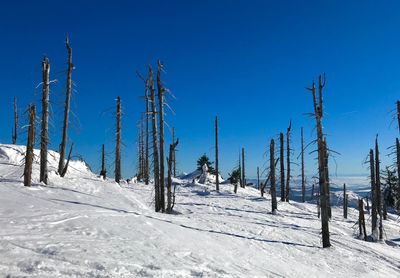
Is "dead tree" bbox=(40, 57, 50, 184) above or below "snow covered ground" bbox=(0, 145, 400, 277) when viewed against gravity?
above

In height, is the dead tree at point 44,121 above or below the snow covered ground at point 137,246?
above

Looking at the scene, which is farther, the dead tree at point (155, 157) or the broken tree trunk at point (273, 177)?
the broken tree trunk at point (273, 177)

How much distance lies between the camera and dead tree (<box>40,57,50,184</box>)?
21.0m

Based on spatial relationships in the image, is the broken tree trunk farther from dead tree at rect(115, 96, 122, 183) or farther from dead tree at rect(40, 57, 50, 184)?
dead tree at rect(40, 57, 50, 184)

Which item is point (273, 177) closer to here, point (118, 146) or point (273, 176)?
point (273, 176)

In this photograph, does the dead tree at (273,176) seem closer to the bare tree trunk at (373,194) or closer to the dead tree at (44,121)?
the bare tree trunk at (373,194)

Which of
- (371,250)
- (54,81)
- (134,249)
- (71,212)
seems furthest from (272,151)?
(134,249)

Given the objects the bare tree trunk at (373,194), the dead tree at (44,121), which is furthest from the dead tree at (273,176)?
the dead tree at (44,121)

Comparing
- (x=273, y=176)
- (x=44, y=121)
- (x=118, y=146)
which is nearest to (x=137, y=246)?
(x=44, y=121)

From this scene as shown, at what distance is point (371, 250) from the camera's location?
739 inches

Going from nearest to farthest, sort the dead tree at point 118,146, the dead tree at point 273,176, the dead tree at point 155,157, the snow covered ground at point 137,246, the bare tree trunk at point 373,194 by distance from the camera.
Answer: the snow covered ground at point 137,246, the dead tree at point 155,157, the bare tree trunk at point 373,194, the dead tree at point 273,176, the dead tree at point 118,146

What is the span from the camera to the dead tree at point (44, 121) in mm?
20984

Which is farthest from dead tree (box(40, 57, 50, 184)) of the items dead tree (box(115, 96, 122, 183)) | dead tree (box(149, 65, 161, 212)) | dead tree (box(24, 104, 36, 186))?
dead tree (box(115, 96, 122, 183))

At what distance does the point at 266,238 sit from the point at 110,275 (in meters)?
10.9
